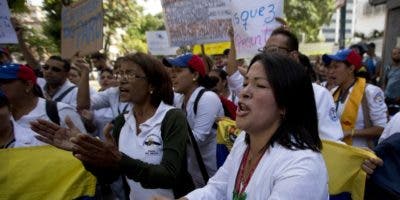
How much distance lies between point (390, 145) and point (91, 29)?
3.34 metres

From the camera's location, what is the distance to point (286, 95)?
1.94m

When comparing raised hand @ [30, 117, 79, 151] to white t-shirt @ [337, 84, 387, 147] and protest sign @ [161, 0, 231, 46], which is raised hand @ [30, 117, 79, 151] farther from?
protest sign @ [161, 0, 231, 46]

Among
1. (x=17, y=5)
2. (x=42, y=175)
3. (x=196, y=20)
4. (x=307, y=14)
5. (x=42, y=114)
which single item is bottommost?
(x=42, y=175)

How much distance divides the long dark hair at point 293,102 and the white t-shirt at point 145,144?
1054mm

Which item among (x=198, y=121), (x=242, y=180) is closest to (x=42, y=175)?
(x=242, y=180)

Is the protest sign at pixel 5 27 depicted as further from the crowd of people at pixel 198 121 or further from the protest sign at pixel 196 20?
the protest sign at pixel 196 20

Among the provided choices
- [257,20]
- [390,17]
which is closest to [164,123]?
[257,20]

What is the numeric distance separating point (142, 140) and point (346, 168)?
1297mm

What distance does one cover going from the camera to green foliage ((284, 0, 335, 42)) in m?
34.2

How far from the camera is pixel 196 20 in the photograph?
5867mm

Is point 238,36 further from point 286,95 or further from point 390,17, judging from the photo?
point 390,17

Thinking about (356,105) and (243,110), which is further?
(356,105)

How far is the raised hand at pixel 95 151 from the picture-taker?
2.34 metres

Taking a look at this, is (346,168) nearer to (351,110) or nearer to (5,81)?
(351,110)
